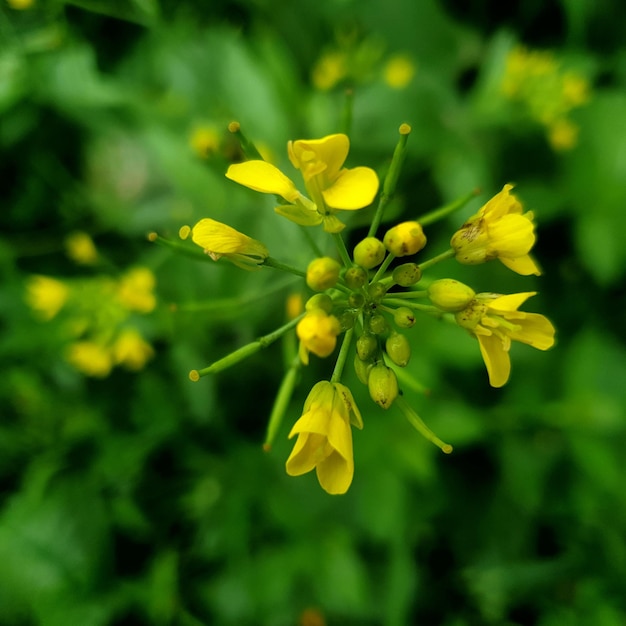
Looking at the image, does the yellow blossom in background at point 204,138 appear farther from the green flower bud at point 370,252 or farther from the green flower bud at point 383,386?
the green flower bud at point 383,386

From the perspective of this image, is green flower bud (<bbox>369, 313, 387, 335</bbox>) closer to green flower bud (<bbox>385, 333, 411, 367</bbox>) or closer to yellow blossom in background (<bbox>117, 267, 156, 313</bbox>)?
green flower bud (<bbox>385, 333, 411, 367</bbox>)

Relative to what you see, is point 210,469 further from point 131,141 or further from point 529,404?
point 131,141

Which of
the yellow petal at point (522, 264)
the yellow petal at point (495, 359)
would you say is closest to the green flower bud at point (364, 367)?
the yellow petal at point (495, 359)

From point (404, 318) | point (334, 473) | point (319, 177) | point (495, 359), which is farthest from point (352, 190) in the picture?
point (334, 473)

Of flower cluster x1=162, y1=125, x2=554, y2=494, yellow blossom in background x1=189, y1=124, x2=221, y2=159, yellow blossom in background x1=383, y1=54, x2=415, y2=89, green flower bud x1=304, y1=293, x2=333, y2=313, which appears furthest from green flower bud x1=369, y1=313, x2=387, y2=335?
yellow blossom in background x1=383, y1=54, x2=415, y2=89

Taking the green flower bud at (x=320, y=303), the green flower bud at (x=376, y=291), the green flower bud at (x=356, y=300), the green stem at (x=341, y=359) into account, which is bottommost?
the green stem at (x=341, y=359)

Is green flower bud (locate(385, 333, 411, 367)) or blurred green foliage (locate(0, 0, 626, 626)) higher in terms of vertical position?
green flower bud (locate(385, 333, 411, 367))

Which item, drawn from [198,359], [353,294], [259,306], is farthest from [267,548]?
[353,294]
